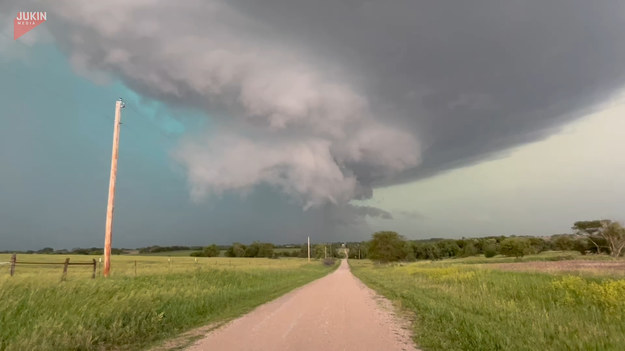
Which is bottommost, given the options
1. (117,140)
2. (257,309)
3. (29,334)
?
(257,309)

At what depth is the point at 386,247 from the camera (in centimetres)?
8694

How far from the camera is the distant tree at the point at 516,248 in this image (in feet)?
291

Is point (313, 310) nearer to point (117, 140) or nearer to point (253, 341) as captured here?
point (253, 341)

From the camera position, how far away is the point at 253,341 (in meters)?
8.03

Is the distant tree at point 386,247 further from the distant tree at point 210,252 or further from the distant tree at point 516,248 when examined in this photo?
the distant tree at point 210,252

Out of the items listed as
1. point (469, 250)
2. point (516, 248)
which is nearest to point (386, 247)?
point (516, 248)

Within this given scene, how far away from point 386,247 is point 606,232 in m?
51.9

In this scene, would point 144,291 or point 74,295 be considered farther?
point 144,291

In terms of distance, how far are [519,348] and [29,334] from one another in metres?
9.52

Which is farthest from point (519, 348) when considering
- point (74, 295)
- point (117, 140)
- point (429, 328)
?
point (117, 140)

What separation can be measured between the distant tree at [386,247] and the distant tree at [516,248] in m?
26.3

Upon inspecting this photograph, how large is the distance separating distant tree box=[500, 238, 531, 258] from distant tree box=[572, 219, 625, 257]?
16.6 m

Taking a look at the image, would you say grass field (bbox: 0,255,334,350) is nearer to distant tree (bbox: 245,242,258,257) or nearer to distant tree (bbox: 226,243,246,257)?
distant tree (bbox: 226,243,246,257)

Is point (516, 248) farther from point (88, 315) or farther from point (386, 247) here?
point (88, 315)
